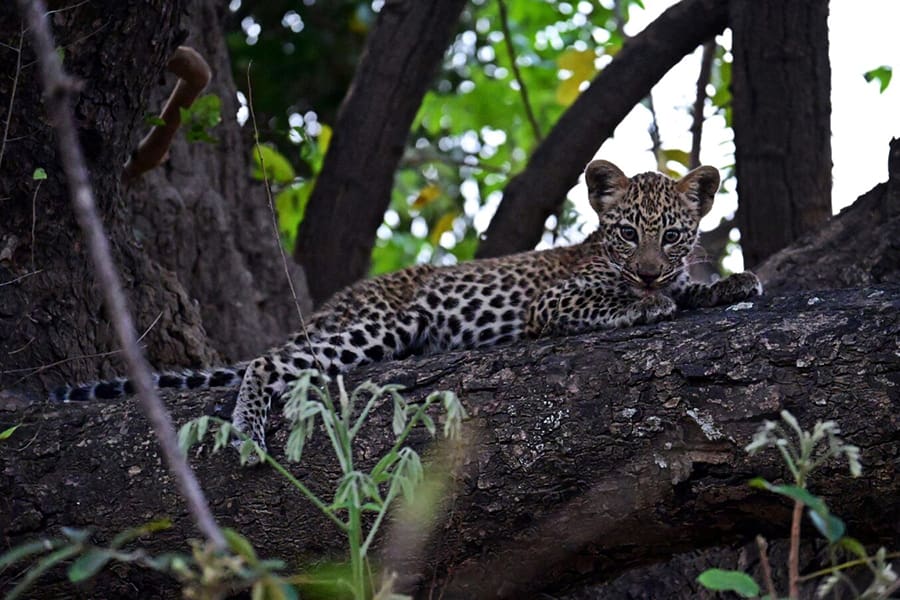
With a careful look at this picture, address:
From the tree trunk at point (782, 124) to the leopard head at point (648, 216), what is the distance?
2.91 feet

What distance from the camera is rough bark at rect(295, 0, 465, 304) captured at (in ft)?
30.5

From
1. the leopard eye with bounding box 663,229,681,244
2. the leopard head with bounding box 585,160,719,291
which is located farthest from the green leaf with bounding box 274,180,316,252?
the leopard eye with bounding box 663,229,681,244

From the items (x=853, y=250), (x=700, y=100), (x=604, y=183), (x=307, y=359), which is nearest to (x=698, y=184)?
(x=604, y=183)

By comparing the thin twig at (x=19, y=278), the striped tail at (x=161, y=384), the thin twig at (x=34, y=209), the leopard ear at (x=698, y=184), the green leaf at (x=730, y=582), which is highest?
the thin twig at (x=34, y=209)

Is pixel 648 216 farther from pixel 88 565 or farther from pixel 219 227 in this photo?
pixel 88 565

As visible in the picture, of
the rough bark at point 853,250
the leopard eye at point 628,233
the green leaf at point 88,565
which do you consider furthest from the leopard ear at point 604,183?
the green leaf at point 88,565

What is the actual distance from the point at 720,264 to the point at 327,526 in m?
5.97

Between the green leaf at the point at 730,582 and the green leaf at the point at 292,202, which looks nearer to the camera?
the green leaf at the point at 730,582

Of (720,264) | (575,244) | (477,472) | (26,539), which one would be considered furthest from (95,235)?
(720,264)

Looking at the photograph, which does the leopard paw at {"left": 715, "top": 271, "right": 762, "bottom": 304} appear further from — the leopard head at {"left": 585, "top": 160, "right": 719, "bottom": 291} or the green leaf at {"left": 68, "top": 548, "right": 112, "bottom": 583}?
the green leaf at {"left": 68, "top": 548, "right": 112, "bottom": 583}

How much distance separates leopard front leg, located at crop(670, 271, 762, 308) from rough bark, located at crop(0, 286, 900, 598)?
96 centimetres

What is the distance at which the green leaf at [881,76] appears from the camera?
810cm

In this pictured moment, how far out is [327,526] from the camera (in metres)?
5.29

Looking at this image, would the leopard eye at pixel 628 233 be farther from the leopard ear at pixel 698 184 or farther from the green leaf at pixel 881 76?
the green leaf at pixel 881 76
